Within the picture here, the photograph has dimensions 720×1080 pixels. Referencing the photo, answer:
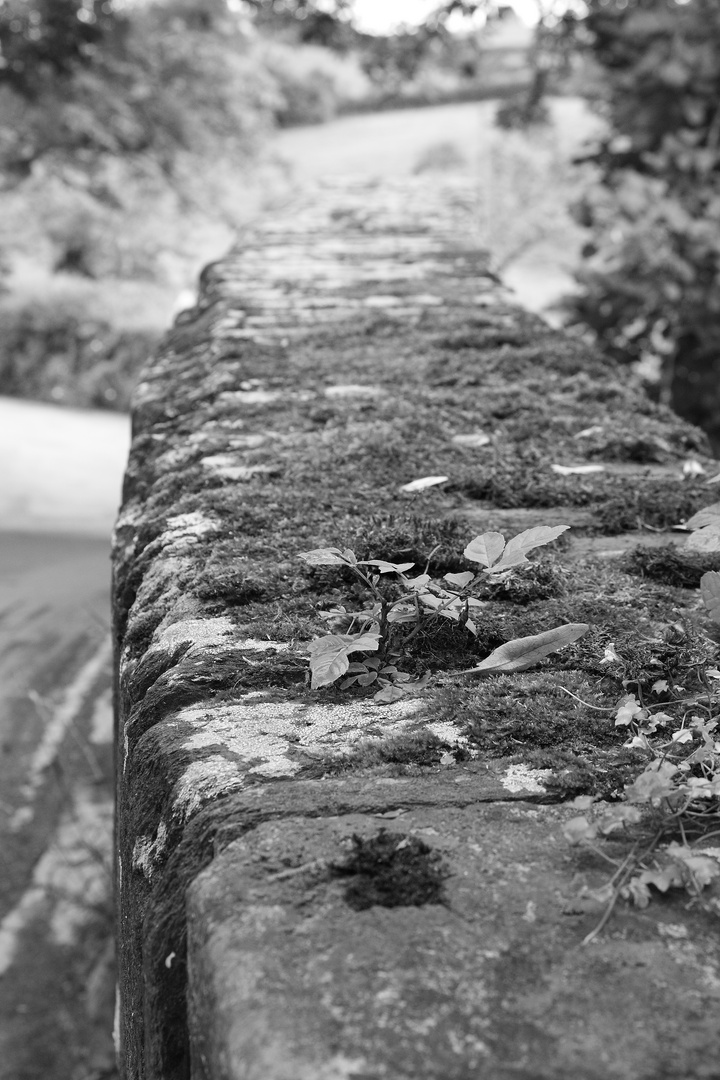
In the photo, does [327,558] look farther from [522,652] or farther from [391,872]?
[391,872]

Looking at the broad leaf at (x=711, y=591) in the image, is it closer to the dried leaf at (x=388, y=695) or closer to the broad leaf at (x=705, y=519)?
the broad leaf at (x=705, y=519)

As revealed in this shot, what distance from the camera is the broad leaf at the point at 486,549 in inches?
40.4

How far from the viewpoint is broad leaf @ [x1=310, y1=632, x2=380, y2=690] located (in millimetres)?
931

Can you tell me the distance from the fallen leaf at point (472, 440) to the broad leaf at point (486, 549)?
63 cm

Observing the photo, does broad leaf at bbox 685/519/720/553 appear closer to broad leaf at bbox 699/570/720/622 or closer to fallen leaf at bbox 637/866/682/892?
broad leaf at bbox 699/570/720/622

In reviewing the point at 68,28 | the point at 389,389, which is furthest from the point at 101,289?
the point at 389,389

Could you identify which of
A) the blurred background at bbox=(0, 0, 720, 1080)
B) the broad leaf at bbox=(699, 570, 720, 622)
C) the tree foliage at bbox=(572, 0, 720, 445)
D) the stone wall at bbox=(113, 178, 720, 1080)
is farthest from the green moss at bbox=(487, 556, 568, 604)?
the tree foliage at bbox=(572, 0, 720, 445)

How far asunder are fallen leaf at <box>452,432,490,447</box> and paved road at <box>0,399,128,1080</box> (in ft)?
5.57

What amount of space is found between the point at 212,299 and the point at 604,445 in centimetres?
153

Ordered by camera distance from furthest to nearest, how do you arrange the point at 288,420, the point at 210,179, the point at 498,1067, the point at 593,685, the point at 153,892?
the point at 210,179 < the point at 288,420 < the point at 593,685 < the point at 153,892 < the point at 498,1067

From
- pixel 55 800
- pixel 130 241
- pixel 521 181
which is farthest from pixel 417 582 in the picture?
pixel 521 181

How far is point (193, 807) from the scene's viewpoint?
0.82m

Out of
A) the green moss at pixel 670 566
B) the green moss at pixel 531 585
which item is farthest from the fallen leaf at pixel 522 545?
the green moss at pixel 670 566

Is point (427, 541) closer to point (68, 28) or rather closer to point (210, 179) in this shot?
point (68, 28)
